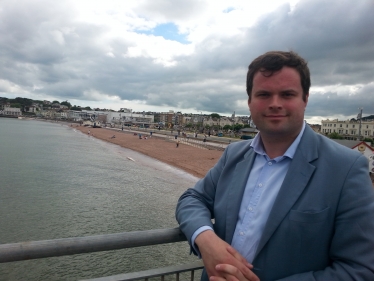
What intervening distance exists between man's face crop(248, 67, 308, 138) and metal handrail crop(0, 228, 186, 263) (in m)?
0.97

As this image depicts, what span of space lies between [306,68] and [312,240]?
0.98 m

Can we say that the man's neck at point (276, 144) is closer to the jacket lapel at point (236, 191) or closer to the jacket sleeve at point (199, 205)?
the jacket lapel at point (236, 191)

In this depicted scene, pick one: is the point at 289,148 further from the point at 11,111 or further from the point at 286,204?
the point at 11,111

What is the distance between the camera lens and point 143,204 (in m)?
16.1

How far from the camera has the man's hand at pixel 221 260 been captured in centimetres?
163

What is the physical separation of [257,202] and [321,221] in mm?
370

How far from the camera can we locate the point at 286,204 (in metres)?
1.66

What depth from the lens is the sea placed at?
9.12 m

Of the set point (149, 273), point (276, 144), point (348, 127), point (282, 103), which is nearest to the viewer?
point (282, 103)

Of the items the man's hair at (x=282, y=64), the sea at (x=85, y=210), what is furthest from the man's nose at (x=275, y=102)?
the sea at (x=85, y=210)

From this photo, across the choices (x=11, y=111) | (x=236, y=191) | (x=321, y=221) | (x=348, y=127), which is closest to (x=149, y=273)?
(x=236, y=191)

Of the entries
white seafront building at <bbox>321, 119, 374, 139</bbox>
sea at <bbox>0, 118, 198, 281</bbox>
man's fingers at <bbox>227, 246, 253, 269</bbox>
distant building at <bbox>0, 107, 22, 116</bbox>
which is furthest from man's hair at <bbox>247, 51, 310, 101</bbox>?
distant building at <bbox>0, 107, 22, 116</bbox>

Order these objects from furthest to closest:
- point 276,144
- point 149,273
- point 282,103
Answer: point 149,273, point 276,144, point 282,103

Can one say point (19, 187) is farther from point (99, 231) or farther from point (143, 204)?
point (99, 231)
